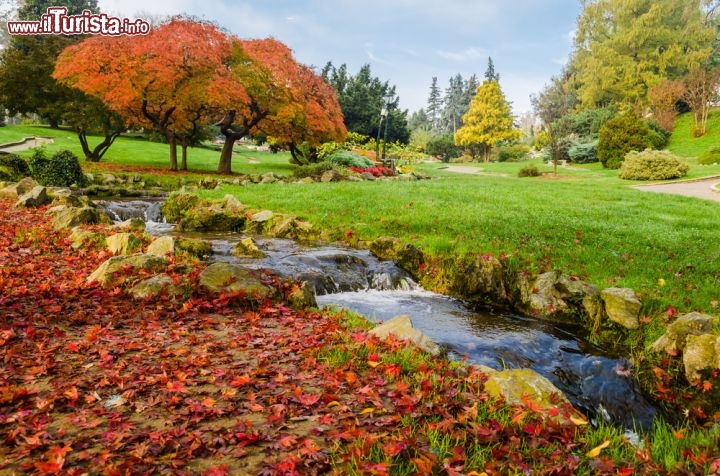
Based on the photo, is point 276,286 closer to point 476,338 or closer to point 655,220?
point 476,338

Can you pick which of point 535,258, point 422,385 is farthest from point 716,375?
point 535,258

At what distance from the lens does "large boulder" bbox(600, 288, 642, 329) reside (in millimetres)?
6480

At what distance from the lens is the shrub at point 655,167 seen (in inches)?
1045

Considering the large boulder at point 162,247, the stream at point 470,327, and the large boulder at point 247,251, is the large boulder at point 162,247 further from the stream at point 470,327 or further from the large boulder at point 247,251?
the large boulder at point 247,251

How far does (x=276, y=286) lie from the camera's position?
743cm

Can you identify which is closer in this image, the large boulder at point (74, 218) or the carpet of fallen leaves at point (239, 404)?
the carpet of fallen leaves at point (239, 404)

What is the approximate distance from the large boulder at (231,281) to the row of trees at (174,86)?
1864 centimetres

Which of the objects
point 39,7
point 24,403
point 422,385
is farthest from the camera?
point 39,7

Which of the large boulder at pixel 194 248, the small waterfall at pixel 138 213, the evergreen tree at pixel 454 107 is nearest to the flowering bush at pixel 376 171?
the small waterfall at pixel 138 213

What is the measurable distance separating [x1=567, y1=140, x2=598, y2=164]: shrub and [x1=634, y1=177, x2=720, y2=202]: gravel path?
18622 millimetres

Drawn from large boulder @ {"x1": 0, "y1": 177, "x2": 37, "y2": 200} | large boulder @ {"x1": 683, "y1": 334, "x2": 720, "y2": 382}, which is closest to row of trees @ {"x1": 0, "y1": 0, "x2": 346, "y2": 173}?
large boulder @ {"x1": 0, "y1": 177, "x2": 37, "y2": 200}

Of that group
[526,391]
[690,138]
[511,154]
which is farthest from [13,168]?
[690,138]

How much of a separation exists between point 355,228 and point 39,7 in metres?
71.5

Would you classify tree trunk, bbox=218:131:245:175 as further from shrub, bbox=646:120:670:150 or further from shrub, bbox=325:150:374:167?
shrub, bbox=646:120:670:150
